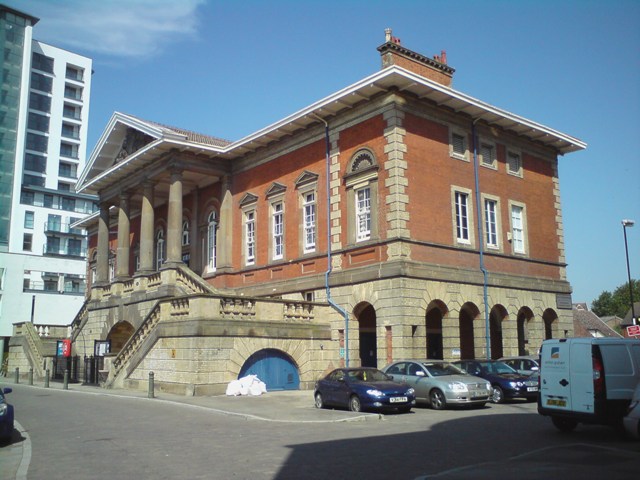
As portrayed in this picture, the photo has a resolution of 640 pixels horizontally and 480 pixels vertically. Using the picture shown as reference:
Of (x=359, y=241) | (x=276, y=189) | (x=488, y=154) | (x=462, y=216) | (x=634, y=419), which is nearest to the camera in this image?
(x=634, y=419)

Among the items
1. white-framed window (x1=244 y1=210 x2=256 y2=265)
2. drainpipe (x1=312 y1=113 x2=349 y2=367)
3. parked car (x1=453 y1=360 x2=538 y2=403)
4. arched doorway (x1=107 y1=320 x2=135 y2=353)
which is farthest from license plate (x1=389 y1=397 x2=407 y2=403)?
arched doorway (x1=107 y1=320 x2=135 y2=353)

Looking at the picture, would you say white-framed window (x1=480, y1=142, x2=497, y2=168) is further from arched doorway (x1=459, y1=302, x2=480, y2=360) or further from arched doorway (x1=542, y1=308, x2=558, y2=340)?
arched doorway (x1=542, y1=308, x2=558, y2=340)

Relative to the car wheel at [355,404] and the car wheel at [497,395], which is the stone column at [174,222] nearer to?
the car wheel at [355,404]

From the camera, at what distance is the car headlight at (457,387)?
18203mm

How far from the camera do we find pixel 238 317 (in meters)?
24.1

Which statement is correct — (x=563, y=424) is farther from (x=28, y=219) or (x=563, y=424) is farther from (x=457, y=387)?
(x=28, y=219)

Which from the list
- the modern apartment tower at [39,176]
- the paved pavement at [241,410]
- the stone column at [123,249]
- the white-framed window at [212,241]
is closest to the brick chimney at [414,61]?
the white-framed window at [212,241]

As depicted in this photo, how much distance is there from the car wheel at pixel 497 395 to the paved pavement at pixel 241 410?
5439 millimetres

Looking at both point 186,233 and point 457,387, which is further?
point 186,233

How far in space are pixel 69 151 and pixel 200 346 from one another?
241ft

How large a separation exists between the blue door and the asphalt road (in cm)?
628

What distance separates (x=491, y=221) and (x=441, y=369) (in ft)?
35.4

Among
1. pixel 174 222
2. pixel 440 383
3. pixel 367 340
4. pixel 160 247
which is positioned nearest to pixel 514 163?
pixel 367 340

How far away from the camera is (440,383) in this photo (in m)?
18.5
